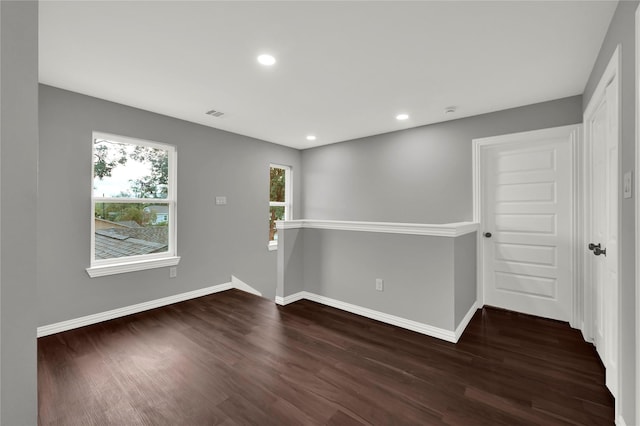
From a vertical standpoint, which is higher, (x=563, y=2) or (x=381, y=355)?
(x=563, y=2)

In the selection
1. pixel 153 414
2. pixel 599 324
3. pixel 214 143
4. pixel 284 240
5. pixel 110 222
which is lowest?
pixel 153 414

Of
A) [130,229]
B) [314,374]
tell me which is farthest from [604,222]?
[130,229]

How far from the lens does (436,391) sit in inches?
74.3

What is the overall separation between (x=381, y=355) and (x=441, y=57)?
2.48 meters

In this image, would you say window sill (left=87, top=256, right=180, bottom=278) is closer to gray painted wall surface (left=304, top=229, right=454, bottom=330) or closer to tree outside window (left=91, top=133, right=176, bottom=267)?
tree outside window (left=91, top=133, right=176, bottom=267)

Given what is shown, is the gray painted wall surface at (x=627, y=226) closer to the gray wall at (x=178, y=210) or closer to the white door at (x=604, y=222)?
the white door at (x=604, y=222)

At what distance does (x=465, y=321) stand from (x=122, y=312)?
12.5ft

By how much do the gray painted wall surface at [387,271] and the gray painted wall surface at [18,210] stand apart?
2.67m

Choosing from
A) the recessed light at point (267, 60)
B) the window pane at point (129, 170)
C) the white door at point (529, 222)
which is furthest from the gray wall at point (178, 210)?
the white door at point (529, 222)

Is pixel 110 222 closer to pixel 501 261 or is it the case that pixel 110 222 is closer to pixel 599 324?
pixel 501 261

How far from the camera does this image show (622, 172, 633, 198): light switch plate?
1373mm

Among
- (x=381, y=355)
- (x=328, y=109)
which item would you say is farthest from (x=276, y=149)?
(x=381, y=355)

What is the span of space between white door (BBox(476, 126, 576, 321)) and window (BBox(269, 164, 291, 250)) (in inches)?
130

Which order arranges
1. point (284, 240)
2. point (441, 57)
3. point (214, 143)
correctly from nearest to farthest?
point (441, 57)
point (284, 240)
point (214, 143)
